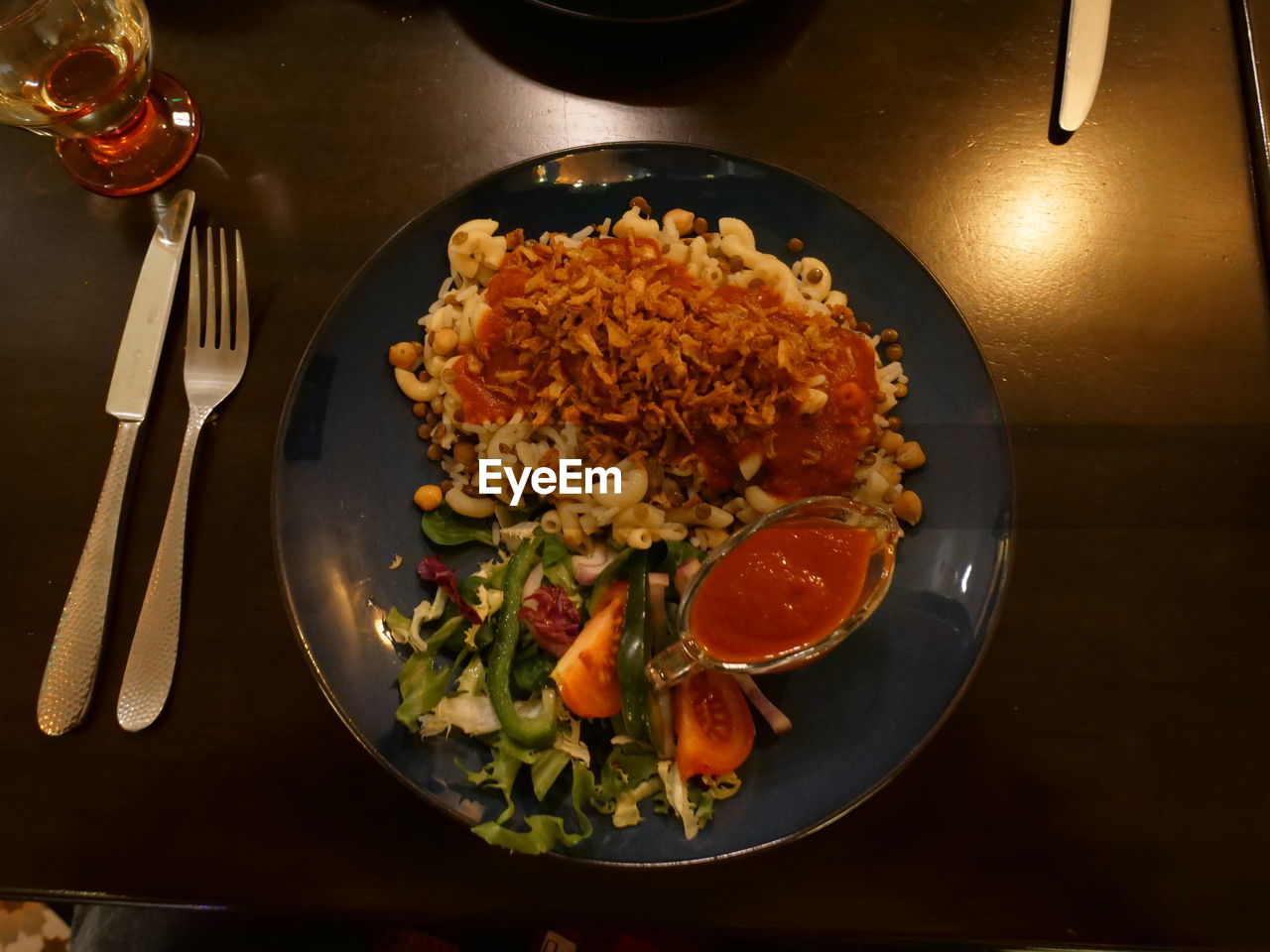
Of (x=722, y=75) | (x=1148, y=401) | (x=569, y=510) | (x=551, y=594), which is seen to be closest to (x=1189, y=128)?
(x=1148, y=401)

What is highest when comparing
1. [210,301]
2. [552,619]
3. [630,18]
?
[630,18]

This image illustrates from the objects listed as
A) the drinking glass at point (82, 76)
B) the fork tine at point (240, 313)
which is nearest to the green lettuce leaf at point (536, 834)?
the fork tine at point (240, 313)

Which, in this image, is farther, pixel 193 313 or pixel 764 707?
pixel 193 313

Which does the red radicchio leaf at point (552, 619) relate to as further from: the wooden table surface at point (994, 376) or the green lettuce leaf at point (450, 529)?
the wooden table surface at point (994, 376)

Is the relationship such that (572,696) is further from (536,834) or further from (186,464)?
(186,464)

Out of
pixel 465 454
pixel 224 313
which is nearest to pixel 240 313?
pixel 224 313

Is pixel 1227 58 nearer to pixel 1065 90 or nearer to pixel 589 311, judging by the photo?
pixel 1065 90
